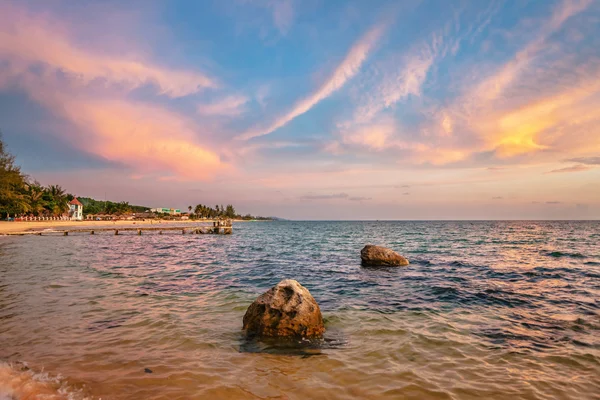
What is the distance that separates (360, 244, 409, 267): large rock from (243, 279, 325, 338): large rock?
46.4 ft

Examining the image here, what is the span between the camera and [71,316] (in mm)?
9594

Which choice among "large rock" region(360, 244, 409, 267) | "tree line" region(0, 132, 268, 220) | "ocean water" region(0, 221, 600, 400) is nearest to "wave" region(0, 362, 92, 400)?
"ocean water" region(0, 221, 600, 400)

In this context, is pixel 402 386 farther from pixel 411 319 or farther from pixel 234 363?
pixel 411 319

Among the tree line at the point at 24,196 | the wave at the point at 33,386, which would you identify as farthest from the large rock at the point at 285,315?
the tree line at the point at 24,196

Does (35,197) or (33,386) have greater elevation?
(35,197)

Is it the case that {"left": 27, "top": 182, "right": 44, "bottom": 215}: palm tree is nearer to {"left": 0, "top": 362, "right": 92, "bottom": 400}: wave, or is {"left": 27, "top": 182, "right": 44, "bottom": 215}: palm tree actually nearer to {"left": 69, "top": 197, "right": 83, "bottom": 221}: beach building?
A: {"left": 69, "top": 197, "right": 83, "bottom": 221}: beach building

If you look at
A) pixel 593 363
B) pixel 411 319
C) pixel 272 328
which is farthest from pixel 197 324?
pixel 593 363

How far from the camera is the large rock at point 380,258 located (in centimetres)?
2203

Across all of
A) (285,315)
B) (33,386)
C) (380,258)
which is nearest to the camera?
(33,386)

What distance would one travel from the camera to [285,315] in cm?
826

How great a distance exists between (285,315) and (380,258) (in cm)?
1517

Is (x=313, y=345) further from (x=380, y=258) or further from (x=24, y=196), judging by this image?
(x=24, y=196)

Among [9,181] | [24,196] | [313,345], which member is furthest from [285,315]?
[24,196]

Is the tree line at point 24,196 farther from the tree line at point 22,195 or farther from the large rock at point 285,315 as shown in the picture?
the large rock at point 285,315
